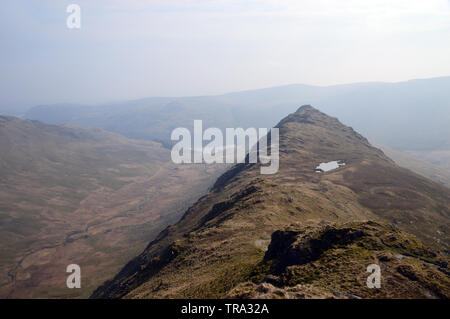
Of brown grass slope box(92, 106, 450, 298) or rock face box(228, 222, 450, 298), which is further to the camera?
brown grass slope box(92, 106, 450, 298)

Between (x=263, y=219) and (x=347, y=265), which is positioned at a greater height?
(x=347, y=265)

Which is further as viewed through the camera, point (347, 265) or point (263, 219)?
point (263, 219)

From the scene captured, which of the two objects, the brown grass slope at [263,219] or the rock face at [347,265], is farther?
the brown grass slope at [263,219]
